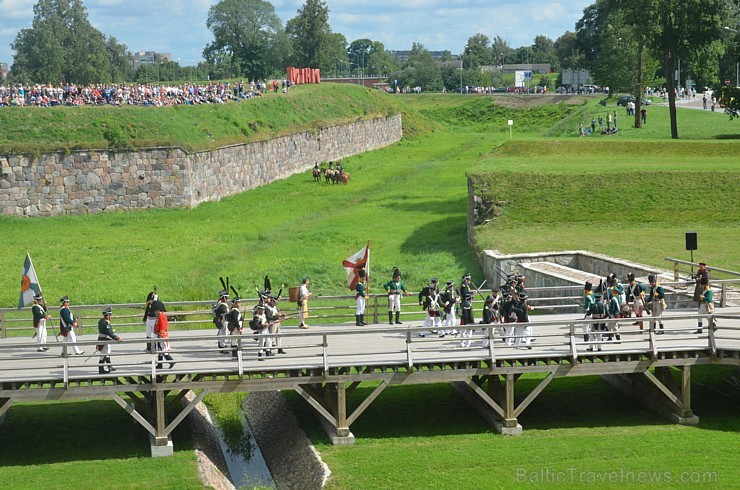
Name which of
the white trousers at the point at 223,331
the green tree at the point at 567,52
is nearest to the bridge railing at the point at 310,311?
the white trousers at the point at 223,331

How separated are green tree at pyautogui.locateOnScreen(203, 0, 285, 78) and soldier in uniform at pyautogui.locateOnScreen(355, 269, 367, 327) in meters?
100

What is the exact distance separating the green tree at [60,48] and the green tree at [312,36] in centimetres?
2186

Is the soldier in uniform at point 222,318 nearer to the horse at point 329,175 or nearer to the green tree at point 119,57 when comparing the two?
the horse at point 329,175

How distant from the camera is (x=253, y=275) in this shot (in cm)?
3978

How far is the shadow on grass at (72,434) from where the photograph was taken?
23.5m

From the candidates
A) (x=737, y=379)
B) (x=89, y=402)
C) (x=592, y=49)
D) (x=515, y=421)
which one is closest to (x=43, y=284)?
(x=89, y=402)

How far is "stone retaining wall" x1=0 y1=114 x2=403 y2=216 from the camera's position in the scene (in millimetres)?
53938

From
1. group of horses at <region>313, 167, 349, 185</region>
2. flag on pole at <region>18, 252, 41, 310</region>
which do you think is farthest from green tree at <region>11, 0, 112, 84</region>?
flag on pole at <region>18, 252, 41, 310</region>

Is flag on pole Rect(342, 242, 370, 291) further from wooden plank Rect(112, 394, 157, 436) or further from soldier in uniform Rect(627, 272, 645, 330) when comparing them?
wooden plank Rect(112, 394, 157, 436)

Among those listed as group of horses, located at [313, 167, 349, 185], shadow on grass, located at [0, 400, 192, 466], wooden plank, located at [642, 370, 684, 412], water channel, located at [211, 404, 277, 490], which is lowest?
water channel, located at [211, 404, 277, 490]

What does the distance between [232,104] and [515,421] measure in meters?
49.8

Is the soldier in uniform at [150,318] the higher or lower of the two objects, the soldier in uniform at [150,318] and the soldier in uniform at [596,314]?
the higher

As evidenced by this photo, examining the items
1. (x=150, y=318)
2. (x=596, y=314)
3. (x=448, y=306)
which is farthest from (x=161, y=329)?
(x=596, y=314)

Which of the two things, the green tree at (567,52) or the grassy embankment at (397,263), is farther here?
the green tree at (567,52)
